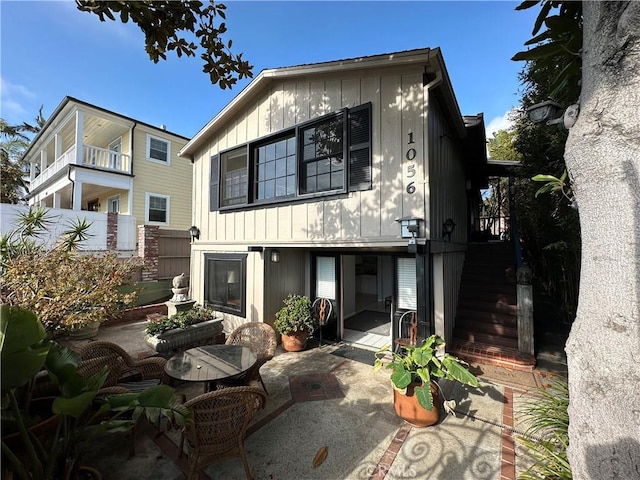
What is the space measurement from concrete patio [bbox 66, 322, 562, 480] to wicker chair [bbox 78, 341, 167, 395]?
1.90ft

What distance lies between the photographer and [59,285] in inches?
166

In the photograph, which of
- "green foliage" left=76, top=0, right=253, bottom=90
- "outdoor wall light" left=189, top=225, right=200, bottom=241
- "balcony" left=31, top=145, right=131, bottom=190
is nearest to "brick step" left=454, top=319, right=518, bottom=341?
"green foliage" left=76, top=0, right=253, bottom=90

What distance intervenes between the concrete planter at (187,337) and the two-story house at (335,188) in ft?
2.28

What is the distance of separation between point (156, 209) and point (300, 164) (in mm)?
11177

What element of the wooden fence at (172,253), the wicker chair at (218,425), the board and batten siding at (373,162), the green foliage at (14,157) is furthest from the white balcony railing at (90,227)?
the green foliage at (14,157)

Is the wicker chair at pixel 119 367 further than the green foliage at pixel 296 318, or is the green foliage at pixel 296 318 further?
the green foliage at pixel 296 318

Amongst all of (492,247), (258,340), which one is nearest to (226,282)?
(258,340)

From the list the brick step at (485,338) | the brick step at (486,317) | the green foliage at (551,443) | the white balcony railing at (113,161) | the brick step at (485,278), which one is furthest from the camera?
the white balcony railing at (113,161)

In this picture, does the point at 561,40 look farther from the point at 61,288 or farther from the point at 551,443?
the point at 61,288

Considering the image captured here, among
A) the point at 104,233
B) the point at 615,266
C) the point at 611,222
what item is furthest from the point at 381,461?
the point at 104,233

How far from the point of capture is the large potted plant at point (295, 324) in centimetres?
591

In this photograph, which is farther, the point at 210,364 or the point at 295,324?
the point at 295,324

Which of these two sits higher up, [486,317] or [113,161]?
[113,161]

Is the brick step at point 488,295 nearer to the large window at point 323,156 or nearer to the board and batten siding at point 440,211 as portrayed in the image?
the board and batten siding at point 440,211
